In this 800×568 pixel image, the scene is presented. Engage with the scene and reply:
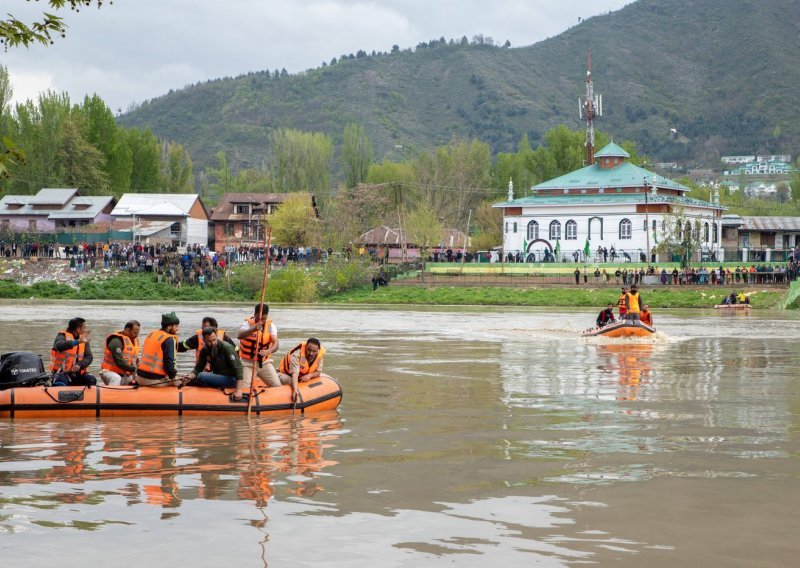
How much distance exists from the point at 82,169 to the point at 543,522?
9589 cm

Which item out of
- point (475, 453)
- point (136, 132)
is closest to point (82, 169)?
point (136, 132)

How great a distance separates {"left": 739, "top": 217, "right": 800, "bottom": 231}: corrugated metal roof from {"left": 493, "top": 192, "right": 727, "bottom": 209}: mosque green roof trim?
43.1ft

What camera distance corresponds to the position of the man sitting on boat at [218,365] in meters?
17.4

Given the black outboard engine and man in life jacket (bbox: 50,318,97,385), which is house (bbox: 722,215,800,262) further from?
the black outboard engine

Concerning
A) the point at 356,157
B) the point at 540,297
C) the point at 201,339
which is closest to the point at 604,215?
the point at 540,297

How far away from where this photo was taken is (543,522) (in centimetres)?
1076

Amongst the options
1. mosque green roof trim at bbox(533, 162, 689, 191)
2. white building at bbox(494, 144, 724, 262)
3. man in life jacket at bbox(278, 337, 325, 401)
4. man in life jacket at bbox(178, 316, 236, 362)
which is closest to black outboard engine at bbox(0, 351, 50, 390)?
man in life jacket at bbox(178, 316, 236, 362)

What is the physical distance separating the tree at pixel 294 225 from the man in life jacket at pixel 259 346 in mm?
73841

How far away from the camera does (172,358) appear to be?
17.5 metres

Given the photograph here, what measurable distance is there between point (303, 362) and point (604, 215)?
228 feet

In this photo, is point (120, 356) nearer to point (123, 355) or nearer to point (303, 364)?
point (123, 355)

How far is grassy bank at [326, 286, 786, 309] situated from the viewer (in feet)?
206

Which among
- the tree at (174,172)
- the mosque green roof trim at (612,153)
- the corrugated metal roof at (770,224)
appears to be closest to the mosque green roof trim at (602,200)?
the mosque green roof trim at (612,153)

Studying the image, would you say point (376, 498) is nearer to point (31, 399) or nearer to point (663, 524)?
point (663, 524)
